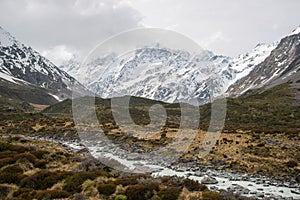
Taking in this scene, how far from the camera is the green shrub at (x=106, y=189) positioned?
16.9 m

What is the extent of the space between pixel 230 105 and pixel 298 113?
2981cm

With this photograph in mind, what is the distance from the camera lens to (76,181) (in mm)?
18312

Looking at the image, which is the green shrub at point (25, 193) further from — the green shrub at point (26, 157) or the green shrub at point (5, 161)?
the green shrub at point (26, 157)

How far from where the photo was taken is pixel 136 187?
16766 mm

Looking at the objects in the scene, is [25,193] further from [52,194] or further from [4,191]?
[52,194]

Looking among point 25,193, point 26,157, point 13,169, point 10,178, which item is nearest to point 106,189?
point 25,193

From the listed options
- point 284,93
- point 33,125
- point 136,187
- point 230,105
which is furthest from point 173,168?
point 284,93

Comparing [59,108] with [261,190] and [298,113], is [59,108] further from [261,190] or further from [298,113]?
[261,190]

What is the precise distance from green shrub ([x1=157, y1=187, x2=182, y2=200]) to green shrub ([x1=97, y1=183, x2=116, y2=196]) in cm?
261

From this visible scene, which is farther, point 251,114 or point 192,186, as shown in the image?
point 251,114

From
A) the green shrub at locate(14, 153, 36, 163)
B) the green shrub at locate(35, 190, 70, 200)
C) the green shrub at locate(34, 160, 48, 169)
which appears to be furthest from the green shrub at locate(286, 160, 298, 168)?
the green shrub at locate(14, 153, 36, 163)

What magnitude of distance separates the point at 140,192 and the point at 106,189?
1.98 meters

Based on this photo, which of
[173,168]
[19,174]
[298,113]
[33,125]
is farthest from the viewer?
[298,113]

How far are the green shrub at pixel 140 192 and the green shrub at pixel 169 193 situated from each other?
53cm
